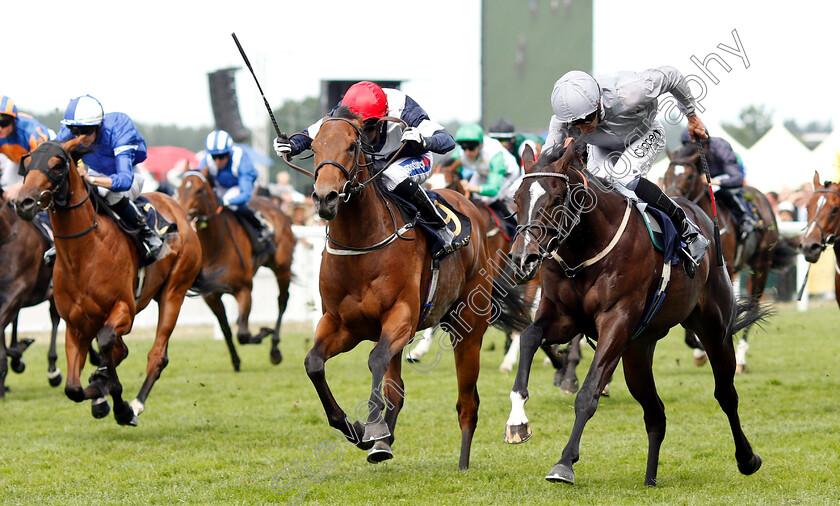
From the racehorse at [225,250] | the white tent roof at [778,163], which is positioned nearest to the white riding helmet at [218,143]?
the racehorse at [225,250]

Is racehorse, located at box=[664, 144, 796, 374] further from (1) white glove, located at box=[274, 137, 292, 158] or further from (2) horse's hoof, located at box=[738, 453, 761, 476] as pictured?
(1) white glove, located at box=[274, 137, 292, 158]

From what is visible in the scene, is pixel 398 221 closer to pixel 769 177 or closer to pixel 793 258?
pixel 793 258

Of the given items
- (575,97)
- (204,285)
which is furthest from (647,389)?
(204,285)

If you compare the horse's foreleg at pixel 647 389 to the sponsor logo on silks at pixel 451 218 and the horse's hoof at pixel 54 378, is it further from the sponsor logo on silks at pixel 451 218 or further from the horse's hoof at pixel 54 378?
the horse's hoof at pixel 54 378

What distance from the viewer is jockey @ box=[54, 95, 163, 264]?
296 inches

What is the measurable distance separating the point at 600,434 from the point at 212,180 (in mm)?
6115

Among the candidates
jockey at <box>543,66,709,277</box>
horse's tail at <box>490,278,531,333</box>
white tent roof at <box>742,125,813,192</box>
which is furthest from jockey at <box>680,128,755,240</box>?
white tent roof at <box>742,125,813,192</box>

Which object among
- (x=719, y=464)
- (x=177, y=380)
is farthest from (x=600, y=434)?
(x=177, y=380)

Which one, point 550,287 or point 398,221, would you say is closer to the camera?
point 550,287

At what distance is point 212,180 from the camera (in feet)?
39.3

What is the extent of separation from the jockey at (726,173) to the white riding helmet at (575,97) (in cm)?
555

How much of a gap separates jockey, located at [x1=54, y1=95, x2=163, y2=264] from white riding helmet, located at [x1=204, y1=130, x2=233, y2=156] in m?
3.52

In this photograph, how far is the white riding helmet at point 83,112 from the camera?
7488 mm

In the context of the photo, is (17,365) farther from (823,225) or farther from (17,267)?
(823,225)
